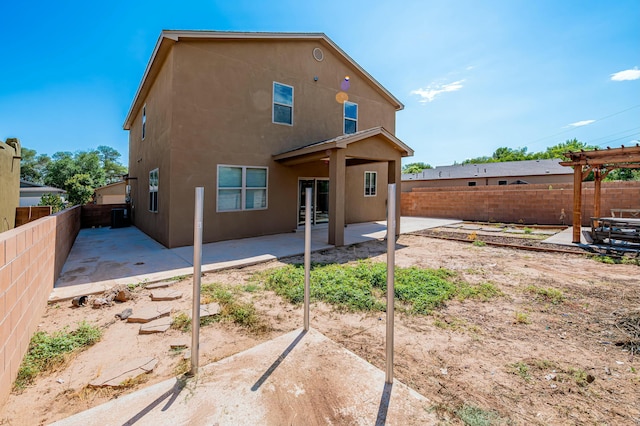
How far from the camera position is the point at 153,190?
975cm

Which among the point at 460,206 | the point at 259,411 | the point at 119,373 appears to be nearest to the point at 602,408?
the point at 259,411

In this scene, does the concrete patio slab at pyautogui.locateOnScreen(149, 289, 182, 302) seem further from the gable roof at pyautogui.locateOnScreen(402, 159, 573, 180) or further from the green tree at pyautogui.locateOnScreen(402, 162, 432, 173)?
the green tree at pyautogui.locateOnScreen(402, 162, 432, 173)

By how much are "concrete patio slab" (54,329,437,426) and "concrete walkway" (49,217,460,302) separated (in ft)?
11.3

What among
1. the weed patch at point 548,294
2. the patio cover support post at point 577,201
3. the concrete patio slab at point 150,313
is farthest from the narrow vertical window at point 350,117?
the concrete patio slab at point 150,313

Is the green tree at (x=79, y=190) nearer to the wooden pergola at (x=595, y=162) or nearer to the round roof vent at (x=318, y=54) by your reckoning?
the round roof vent at (x=318, y=54)

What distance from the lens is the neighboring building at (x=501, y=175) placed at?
884 inches

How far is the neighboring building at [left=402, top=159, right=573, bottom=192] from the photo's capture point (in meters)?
22.5

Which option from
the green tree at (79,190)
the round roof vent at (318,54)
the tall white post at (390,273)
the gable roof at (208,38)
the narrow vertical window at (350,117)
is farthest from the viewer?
the green tree at (79,190)

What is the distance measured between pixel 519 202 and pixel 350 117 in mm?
9769

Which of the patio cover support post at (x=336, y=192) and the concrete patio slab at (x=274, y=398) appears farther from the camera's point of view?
the patio cover support post at (x=336, y=192)

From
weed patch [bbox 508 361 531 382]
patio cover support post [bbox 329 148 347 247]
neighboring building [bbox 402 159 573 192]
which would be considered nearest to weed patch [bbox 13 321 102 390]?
weed patch [bbox 508 361 531 382]

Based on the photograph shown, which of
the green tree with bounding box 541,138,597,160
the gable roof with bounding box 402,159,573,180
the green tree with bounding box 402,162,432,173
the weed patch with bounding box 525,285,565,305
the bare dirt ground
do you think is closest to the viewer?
the bare dirt ground

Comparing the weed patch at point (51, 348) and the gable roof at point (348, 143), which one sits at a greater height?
the gable roof at point (348, 143)

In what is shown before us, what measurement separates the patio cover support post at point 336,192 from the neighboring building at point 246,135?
0.03 meters
